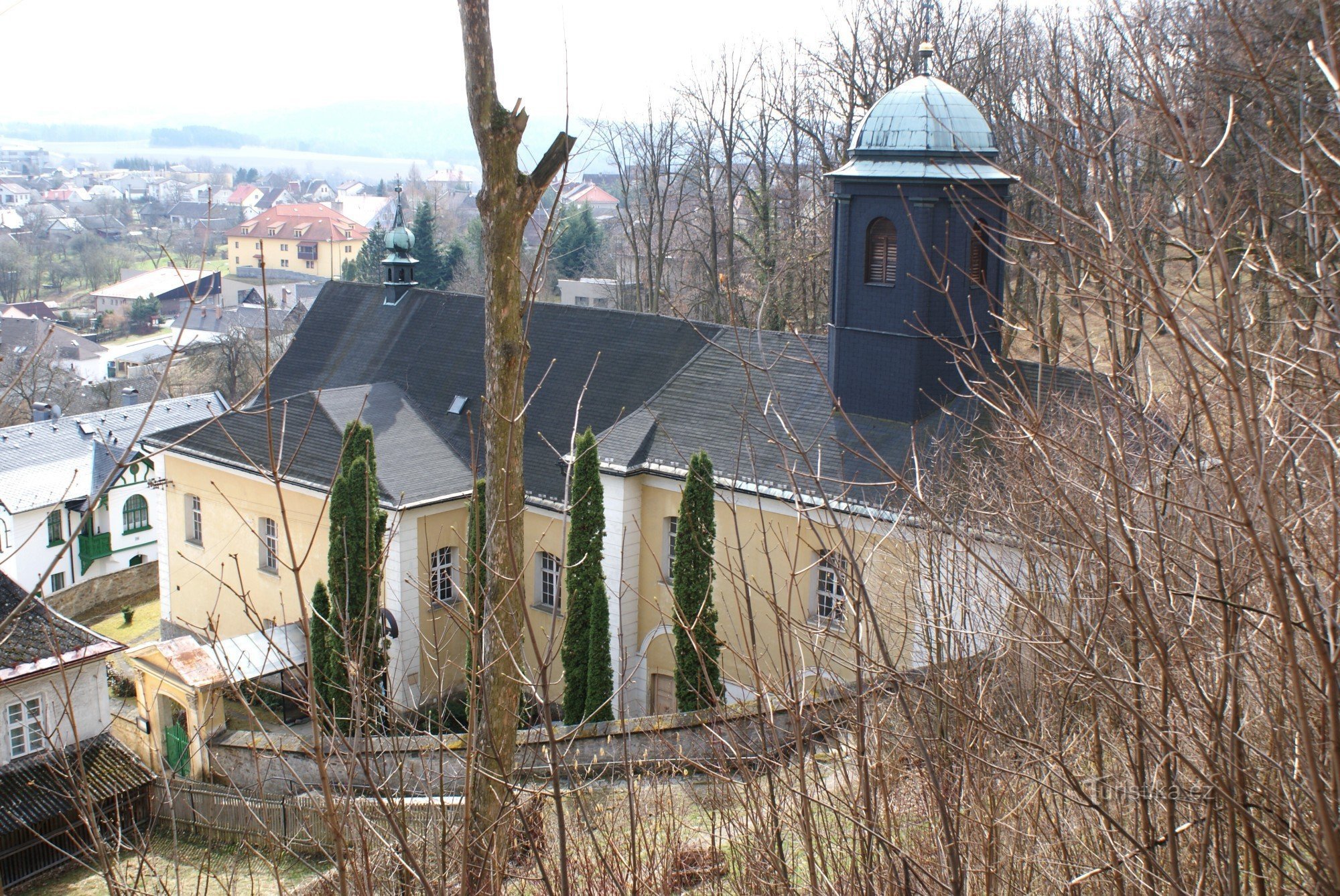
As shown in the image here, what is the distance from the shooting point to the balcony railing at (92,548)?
33688 mm

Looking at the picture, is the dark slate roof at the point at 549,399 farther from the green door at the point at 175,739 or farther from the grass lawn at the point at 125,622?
the grass lawn at the point at 125,622

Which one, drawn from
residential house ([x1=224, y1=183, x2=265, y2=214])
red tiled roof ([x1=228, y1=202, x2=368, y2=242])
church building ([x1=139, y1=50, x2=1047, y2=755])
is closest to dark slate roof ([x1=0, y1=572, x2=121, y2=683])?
church building ([x1=139, y1=50, x2=1047, y2=755])

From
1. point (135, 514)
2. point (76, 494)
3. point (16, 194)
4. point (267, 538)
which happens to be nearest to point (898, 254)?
point (267, 538)

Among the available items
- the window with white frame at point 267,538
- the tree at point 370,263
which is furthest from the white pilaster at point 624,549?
the tree at point 370,263

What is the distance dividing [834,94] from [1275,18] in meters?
21.7

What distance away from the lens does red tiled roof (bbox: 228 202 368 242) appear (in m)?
78.8

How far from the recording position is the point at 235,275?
82.9 metres

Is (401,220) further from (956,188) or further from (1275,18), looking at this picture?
(1275,18)

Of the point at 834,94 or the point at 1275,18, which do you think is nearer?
the point at 1275,18

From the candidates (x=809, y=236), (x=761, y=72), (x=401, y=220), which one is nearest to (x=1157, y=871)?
(x=401, y=220)

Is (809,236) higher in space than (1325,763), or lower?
higher

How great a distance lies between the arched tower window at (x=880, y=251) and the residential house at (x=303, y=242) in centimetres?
6443

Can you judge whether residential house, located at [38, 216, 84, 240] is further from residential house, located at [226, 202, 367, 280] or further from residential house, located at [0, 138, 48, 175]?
residential house, located at [0, 138, 48, 175]

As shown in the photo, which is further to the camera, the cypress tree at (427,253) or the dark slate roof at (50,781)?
the cypress tree at (427,253)
